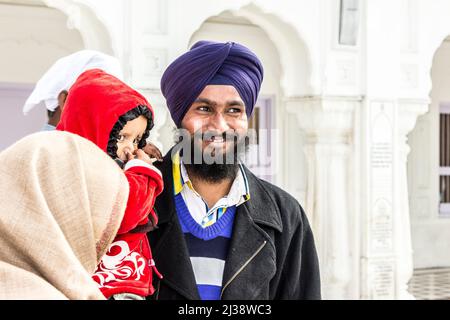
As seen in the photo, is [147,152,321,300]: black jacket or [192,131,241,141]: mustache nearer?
[147,152,321,300]: black jacket

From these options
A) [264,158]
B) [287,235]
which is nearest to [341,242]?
[264,158]

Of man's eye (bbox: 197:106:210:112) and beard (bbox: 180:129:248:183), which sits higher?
man's eye (bbox: 197:106:210:112)

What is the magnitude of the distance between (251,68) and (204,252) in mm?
389

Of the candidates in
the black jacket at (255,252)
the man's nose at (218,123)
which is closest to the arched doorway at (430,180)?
the black jacket at (255,252)

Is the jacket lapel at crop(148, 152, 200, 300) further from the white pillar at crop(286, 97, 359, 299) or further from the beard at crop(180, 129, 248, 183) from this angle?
the white pillar at crop(286, 97, 359, 299)

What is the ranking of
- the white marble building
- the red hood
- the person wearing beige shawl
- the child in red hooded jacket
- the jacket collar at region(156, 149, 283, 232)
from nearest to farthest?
the person wearing beige shawl → the child in red hooded jacket → the red hood → the jacket collar at region(156, 149, 283, 232) → the white marble building

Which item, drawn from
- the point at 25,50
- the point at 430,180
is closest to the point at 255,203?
the point at 25,50

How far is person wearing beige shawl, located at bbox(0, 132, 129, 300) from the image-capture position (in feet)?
2.79

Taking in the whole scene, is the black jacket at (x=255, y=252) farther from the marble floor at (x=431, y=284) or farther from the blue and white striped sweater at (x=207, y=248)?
the marble floor at (x=431, y=284)

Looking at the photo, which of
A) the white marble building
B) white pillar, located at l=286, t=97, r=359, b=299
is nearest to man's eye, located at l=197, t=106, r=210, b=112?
the white marble building

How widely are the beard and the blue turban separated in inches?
2.8

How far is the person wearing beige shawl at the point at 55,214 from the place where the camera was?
852mm

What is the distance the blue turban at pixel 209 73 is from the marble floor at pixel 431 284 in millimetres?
4481

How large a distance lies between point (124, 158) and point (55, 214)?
39cm
